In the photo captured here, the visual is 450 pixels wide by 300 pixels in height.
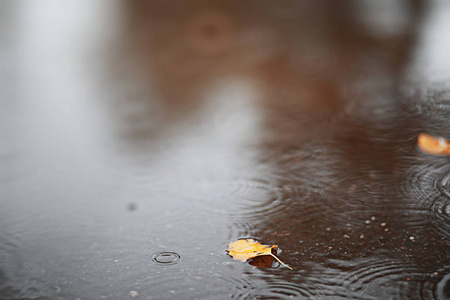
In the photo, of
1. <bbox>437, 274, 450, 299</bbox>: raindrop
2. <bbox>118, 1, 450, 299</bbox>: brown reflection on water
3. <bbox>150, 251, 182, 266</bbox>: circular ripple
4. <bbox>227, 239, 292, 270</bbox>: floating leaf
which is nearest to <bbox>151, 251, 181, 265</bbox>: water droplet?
<bbox>150, 251, 182, 266</bbox>: circular ripple

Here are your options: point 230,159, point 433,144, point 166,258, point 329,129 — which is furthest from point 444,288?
point 329,129

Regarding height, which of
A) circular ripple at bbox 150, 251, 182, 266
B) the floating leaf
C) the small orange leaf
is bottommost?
circular ripple at bbox 150, 251, 182, 266

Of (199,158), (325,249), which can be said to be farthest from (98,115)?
(325,249)

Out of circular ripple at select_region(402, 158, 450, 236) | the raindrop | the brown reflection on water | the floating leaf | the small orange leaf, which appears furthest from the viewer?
the small orange leaf

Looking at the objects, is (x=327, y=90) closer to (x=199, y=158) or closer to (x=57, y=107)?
(x=199, y=158)

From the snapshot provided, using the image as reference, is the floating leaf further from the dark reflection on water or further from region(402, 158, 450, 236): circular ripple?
region(402, 158, 450, 236): circular ripple

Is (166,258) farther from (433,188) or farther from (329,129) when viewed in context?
(329,129)
